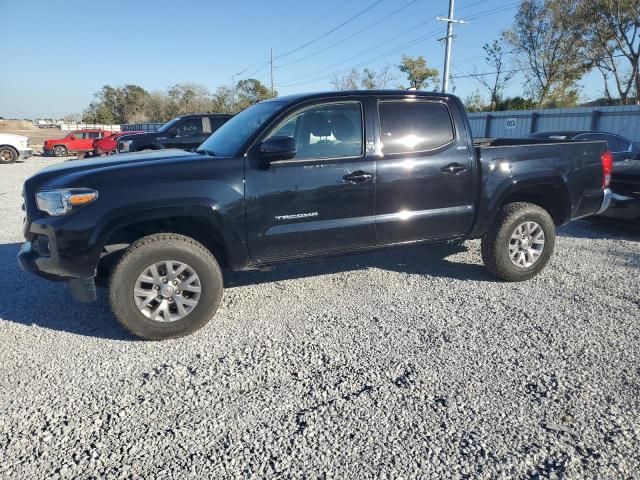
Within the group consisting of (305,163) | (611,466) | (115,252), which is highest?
(305,163)

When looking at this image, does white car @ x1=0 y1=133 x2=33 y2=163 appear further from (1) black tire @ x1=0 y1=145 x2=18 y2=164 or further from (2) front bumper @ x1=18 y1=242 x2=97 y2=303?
(2) front bumper @ x1=18 y1=242 x2=97 y2=303

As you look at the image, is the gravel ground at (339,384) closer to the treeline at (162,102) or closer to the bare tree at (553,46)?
the bare tree at (553,46)

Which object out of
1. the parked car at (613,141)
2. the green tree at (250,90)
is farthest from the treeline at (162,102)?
the parked car at (613,141)

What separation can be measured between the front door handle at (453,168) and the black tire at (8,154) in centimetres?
2135

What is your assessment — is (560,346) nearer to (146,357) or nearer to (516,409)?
(516,409)

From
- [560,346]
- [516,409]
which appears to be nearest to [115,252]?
[516,409]

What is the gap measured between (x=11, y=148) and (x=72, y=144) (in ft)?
17.4

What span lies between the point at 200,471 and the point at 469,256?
4.23 metres

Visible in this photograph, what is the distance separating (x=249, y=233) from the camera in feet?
11.7

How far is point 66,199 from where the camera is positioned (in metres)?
3.18

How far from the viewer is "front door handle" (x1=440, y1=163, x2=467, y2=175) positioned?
4145 millimetres

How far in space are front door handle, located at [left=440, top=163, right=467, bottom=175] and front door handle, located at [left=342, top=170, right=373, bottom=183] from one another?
764mm

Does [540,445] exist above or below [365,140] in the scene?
below

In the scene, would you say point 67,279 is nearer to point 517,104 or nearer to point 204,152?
point 204,152
